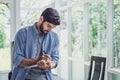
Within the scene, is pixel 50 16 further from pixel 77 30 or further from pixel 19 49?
pixel 77 30

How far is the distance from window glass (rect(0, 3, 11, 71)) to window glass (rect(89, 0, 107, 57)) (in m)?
2.31

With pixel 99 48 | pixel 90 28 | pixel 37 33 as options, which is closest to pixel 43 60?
pixel 37 33

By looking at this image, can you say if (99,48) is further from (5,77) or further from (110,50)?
(5,77)

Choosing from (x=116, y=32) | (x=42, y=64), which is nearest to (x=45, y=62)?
(x=42, y=64)

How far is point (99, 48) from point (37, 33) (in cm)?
262

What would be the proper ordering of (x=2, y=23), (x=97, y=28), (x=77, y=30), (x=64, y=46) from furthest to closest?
(x=64, y=46)
(x=2, y=23)
(x=77, y=30)
(x=97, y=28)

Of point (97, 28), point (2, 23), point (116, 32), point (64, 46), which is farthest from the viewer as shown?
Result: point (64, 46)

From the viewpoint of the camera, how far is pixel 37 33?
1654 mm

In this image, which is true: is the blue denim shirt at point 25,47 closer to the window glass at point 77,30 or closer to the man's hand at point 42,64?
the man's hand at point 42,64

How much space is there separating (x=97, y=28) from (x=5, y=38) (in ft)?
8.57

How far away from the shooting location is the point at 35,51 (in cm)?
163

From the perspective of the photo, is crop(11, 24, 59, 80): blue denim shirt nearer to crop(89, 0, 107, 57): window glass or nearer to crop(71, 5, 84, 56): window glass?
crop(89, 0, 107, 57): window glass

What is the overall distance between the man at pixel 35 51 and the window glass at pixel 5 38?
169 inches

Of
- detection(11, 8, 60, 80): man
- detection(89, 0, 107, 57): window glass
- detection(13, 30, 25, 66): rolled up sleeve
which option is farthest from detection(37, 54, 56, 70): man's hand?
detection(89, 0, 107, 57): window glass
